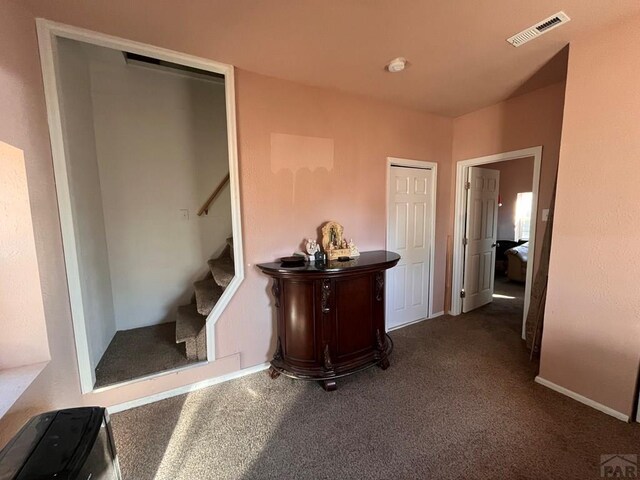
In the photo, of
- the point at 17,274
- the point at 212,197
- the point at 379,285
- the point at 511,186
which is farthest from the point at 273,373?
the point at 511,186

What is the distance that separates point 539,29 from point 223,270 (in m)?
2.87

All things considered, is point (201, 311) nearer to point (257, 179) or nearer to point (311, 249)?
point (311, 249)

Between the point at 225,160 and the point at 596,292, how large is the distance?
351 cm

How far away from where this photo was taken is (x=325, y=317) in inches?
81.5

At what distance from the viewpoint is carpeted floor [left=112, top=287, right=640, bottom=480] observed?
1.46 m

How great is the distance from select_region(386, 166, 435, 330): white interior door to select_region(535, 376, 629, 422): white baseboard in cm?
134

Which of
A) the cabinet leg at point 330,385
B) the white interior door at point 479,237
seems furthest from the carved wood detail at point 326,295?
the white interior door at point 479,237

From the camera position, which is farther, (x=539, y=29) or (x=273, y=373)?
(x=273, y=373)

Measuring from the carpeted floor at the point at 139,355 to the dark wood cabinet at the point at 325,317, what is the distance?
0.85m

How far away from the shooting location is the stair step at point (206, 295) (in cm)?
229

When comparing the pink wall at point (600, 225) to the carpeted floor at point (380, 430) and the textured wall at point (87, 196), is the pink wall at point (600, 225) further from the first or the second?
the textured wall at point (87, 196)

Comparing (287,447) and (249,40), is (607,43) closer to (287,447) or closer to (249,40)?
(249,40)

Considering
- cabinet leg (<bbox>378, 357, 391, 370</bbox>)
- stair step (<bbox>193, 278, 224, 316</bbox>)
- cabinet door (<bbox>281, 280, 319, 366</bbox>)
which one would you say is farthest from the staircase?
cabinet leg (<bbox>378, 357, 391, 370</bbox>)

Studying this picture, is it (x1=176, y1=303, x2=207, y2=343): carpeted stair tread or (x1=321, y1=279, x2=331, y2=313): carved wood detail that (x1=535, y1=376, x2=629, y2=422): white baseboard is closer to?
(x1=321, y1=279, x2=331, y2=313): carved wood detail
